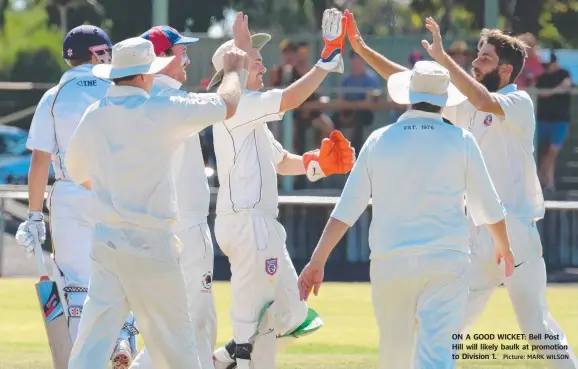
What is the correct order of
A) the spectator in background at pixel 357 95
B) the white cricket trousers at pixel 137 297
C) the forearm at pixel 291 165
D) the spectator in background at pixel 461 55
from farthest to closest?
the spectator in background at pixel 357 95 → the spectator in background at pixel 461 55 → the forearm at pixel 291 165 → the white cricket trousers at pixel 137 297

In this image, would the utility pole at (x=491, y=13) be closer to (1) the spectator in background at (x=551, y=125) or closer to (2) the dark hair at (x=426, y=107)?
(1) the spectator in background at (x=551, y=125)

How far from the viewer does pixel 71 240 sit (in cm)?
924

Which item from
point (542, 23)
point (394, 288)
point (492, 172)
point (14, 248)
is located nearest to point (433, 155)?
point (394, 288)

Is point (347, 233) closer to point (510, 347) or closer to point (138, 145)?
point (510, 347)

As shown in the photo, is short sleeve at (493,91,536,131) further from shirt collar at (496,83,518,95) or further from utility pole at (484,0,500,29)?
utility pole at (484,0,500,29)

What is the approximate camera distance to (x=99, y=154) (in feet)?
24.8

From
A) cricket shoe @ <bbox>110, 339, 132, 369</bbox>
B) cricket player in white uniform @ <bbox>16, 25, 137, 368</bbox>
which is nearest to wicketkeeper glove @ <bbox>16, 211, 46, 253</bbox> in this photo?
cricket player in white uniform @ <bbox>16, 25, 137, 368</bbox>

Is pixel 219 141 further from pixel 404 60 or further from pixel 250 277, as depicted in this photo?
pixel 404 60

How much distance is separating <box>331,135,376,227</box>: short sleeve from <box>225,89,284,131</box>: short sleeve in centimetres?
120

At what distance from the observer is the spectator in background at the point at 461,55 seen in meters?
19.2

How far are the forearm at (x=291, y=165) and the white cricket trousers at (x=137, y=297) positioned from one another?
2.14 meters

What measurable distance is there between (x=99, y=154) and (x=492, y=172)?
2712mm

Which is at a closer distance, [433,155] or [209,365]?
[433,155]

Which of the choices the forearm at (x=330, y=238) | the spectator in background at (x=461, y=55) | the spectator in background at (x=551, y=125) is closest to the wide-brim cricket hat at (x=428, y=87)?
the forearm at (x=330, y=238)
